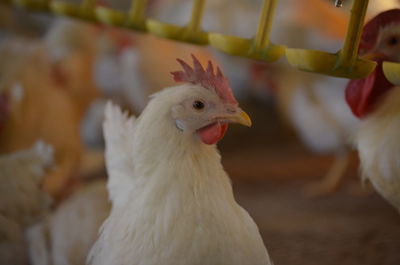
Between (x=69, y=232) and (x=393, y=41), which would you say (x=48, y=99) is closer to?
(x=69, y=232)

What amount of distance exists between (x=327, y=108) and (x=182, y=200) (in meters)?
Answer: 1.63

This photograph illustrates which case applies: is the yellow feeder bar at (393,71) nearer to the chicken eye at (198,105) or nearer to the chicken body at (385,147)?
the chicken body at (385,147)

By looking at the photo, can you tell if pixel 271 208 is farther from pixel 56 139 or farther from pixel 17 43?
pixel 17 43

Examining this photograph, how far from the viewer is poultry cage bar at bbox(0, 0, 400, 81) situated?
2.57 ft

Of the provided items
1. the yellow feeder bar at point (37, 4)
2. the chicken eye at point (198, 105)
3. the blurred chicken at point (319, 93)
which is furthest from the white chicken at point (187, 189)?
the blurred chicken at point (319, 93)

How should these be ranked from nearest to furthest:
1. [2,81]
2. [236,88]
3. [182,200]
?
[182,200], [2,81], [236,88]

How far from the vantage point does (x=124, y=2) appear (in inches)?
113

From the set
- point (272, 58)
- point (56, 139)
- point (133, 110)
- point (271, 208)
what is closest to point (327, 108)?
point (271, 208)

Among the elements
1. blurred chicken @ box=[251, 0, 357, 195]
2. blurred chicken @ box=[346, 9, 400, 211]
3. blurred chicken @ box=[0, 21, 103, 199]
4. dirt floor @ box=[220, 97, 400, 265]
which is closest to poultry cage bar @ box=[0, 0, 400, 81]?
blurred chicken @ box=[346, 9, 400, 211]

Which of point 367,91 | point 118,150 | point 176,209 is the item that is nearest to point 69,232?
point 118,150

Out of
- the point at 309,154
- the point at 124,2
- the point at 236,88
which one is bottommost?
the point at 309,154

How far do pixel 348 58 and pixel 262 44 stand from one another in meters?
0.20

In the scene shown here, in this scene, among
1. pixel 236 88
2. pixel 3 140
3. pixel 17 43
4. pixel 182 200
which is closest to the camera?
pixel 182 200

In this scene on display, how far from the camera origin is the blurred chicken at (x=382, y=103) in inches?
40.4
